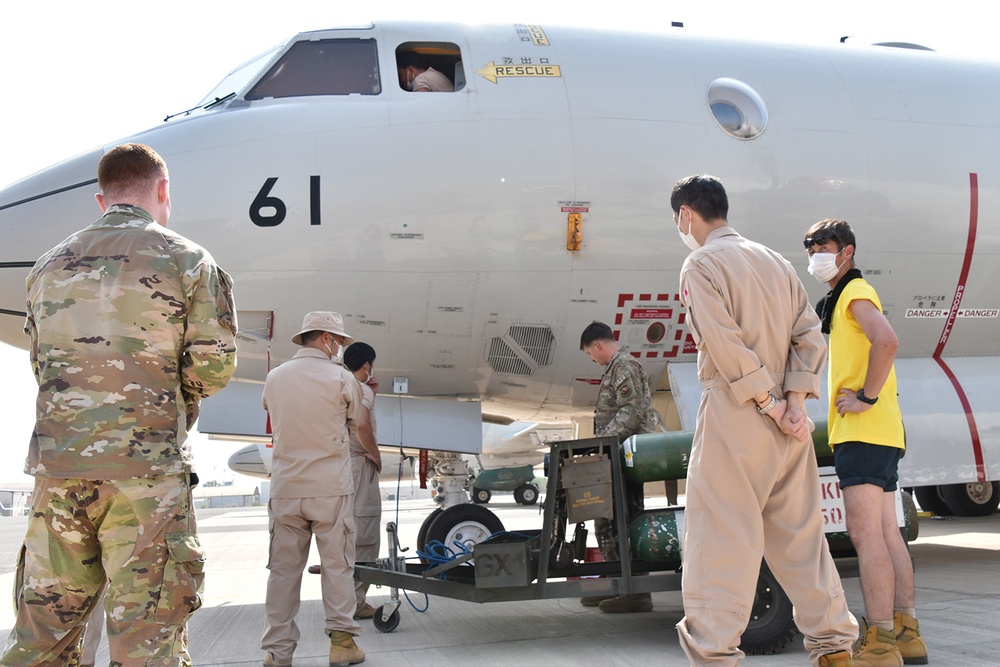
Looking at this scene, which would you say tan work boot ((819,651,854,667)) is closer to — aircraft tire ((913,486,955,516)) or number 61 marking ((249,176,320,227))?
number 61 marking ((249,176,320,227))

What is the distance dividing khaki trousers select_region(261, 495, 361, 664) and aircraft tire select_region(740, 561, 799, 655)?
2.06 metres

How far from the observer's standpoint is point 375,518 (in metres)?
6.22

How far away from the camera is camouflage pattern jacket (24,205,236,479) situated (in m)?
2.78

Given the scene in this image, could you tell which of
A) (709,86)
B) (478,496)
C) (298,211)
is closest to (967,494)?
(709,86)

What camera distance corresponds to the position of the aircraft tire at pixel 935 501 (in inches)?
520

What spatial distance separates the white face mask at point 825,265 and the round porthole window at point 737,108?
2.60 metres

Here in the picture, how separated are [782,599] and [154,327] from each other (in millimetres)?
3381

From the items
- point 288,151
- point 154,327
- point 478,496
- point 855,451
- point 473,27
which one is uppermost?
point 473,27

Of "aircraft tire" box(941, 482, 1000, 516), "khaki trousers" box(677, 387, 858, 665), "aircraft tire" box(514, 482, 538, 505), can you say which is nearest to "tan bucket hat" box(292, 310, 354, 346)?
"khaki trousers" box(677, 387, 858, 665)

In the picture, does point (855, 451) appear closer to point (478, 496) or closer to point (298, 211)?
point (298, 211)

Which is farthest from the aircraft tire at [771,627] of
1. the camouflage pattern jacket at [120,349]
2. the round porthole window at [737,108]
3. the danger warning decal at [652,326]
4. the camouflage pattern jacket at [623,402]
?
the round porthole window at [737,108]

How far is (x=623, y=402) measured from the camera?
5.50 metres

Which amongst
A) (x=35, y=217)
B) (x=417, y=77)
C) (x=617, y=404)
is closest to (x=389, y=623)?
(x=617, y=404)

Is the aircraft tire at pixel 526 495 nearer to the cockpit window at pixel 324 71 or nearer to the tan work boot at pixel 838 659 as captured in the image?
the cockpit window at pixel 324 71
